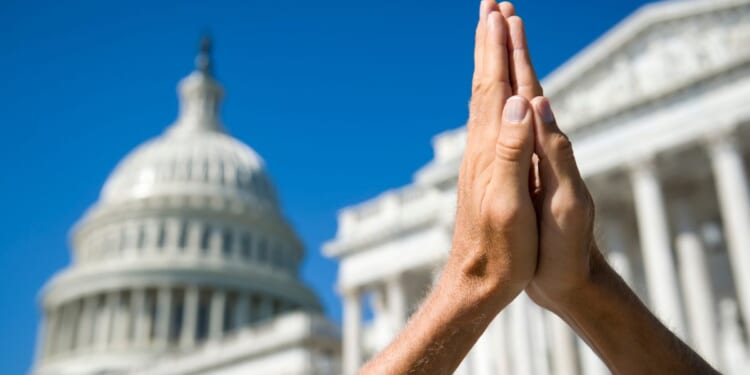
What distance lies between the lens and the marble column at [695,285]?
3180 cm

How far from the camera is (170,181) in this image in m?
104

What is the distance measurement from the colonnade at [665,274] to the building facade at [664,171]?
0.06 meters

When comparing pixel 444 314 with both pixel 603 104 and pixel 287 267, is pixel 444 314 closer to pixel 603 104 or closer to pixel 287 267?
pixel 603 104

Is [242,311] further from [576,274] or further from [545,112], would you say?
[545,112]

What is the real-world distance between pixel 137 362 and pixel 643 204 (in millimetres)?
64826

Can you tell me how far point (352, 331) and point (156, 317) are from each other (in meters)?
49.7

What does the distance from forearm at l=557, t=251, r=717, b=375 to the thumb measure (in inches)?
25.8

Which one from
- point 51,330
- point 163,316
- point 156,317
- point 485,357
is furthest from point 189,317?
point 485,357

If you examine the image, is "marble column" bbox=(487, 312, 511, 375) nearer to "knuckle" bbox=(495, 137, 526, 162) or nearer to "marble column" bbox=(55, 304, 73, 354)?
"knuckle" bbox=(495, 137, 526, 162)

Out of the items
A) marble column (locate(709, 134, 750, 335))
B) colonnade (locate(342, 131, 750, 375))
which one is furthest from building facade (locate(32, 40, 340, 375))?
marble column (locate(709, 134, 750, 335))

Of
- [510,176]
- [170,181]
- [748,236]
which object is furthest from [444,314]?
[170,181]

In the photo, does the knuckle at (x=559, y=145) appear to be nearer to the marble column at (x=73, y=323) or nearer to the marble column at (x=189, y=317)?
the marble column at (x=189, y=317)

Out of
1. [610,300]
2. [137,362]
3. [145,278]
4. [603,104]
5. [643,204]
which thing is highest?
[145,278]

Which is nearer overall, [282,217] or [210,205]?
[210,205]
